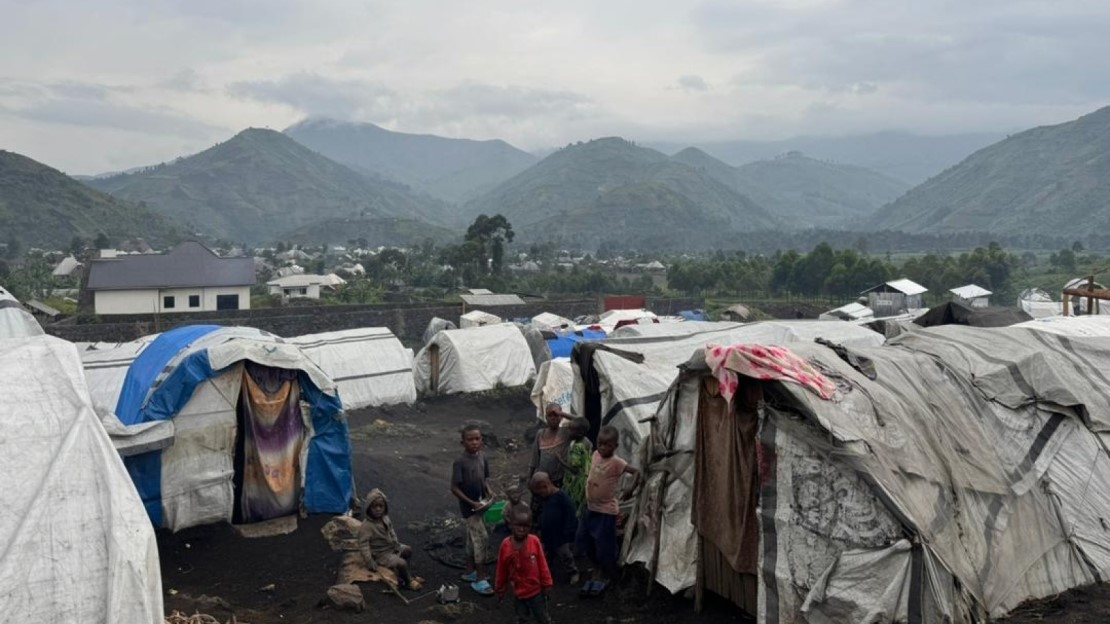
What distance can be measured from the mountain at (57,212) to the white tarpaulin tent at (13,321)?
9038cm

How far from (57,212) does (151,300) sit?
69673 mm

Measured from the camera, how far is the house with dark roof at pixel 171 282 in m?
40.8

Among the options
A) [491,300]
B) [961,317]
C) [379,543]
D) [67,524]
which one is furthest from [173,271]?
[67,524]

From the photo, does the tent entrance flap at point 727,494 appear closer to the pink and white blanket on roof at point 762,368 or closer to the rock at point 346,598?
the pink and white blanket on roof at point 762,368

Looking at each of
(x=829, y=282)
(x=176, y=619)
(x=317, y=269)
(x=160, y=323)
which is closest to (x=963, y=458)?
(x=176, y=619)

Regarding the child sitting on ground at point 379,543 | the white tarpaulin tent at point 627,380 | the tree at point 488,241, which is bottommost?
the child sitting on ground at point 379,543

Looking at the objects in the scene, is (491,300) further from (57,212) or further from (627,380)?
(57,212)

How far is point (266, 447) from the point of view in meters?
9.50

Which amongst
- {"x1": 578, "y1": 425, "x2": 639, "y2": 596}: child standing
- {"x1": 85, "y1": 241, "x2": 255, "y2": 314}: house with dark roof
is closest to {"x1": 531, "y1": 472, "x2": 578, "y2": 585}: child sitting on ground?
{"x1": 578, "y1": 425, "x2": 639, "y2": 596}: child standing

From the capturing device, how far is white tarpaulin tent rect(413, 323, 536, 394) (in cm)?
2109

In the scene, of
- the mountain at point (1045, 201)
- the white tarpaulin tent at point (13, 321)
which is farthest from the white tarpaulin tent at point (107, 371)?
the mountain at point (1045, 201)

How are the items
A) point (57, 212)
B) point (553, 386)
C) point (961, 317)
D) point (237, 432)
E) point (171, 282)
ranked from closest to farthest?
point (237, 432)
point (961, 317)
point (553, 386)
point (171, 282)
point (57, 212)

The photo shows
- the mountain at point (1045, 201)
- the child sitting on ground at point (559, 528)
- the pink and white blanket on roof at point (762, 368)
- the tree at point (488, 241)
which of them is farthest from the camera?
the mountain at point (1045, 201)

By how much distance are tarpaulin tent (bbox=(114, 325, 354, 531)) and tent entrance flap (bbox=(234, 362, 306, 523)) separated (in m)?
0.01
